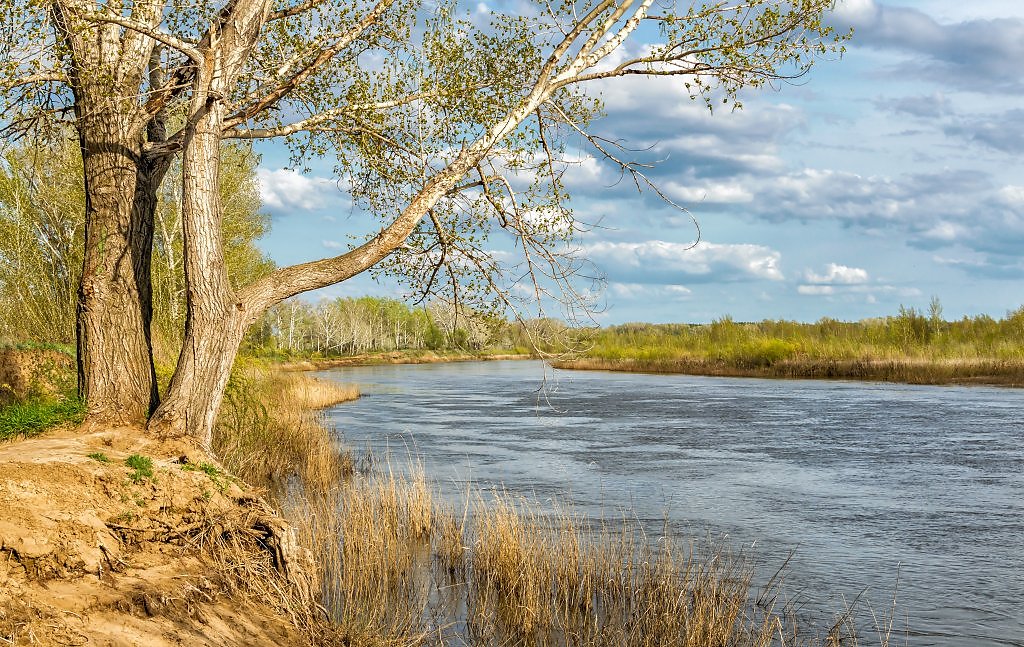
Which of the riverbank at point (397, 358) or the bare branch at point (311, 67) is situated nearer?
the bare branch at point (311, 67)

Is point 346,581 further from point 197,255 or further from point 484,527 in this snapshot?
point 197,255

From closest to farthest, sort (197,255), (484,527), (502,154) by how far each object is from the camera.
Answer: (484,527)
(197,255)
(502,154)

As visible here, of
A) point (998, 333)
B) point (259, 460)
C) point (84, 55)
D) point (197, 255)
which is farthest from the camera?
point (998, 333)

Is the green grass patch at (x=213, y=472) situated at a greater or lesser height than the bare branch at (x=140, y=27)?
lesser

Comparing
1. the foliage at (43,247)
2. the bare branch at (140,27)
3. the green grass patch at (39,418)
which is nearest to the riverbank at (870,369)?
the foliage at (43,247)

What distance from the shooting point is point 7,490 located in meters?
6.16

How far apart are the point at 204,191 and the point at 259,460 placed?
16.4ft

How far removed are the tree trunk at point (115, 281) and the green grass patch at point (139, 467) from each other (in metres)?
1.62

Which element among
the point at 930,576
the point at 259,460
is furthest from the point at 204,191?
the point at 930,576

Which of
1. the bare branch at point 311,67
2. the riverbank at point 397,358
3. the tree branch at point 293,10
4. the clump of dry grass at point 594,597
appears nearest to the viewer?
the clump of dry grass at point 594,597

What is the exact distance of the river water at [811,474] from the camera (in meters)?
7.93

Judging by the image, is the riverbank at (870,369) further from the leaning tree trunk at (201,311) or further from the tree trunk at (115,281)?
the leaning tree trunk at (201,311)

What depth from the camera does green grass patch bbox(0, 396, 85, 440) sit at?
8.47m

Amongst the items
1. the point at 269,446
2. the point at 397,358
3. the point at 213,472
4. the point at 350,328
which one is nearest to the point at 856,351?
the point at 269,446
